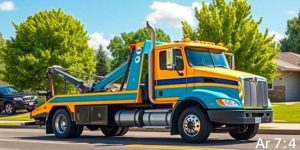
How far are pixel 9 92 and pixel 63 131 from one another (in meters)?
20.6

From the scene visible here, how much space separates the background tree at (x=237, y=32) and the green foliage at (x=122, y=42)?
5042cm

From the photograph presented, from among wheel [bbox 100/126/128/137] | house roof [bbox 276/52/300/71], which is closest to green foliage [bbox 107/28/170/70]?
house roof [bbox 276/52/300/71]

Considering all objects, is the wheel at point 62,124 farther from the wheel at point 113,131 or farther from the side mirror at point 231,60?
the side mirror at point 231,60

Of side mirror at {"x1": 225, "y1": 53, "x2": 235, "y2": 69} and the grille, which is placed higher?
side mirror at {"x1": 225, "y1": 53, "x2": 235, "y2": 69}

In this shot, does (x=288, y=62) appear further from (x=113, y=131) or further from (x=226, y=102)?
(x=226, y=102)

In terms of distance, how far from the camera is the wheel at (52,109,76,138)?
60.6ft

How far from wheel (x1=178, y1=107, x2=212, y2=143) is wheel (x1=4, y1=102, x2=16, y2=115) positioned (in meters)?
24.7

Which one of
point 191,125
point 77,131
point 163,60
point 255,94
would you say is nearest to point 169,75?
point 163,60

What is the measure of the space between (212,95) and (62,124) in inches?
249

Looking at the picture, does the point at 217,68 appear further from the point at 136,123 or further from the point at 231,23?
the point at 231,23

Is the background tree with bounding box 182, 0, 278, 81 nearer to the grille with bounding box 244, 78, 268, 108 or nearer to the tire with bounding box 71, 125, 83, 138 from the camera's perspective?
the tire with bounding box 71, 125, 83, 138

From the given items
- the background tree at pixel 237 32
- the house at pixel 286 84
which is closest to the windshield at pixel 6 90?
the background tree at pixel 237 32

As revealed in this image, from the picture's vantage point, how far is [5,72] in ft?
149

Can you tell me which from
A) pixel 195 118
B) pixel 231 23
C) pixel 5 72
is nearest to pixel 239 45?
pixel 231 23
